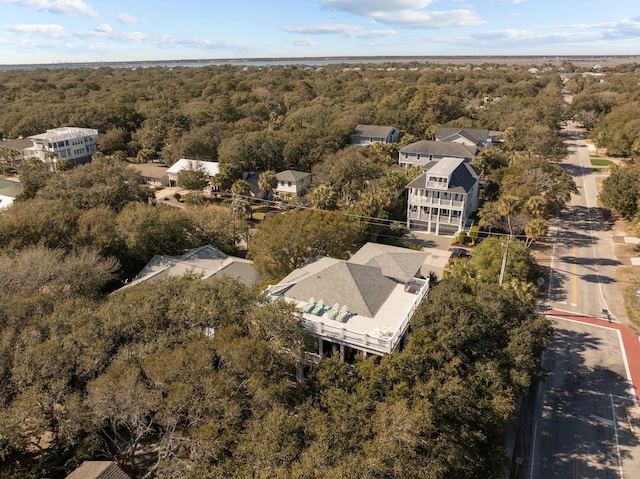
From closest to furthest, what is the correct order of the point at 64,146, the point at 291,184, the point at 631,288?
the point at 631,288
the point at 291,184
the point at 64,146

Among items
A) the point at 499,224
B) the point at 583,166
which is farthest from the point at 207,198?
the point at 583,166

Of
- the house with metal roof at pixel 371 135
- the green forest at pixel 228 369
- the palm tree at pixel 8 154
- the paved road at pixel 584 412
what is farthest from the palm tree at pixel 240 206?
the palm tree at pixel 8 154

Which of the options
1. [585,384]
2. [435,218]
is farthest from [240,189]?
[585,384]

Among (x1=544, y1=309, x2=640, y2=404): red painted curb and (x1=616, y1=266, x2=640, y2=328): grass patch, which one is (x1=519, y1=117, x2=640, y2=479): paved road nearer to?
(x1=544, y1=309, x2=640, y2=404): red painted curb

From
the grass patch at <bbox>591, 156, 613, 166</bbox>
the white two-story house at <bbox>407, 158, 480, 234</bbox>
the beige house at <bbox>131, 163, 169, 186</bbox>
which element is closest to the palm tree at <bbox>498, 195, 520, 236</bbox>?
the white two-story house at <bbox>407, 158, 480, 234</bbox>

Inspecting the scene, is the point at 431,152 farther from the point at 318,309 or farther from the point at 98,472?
the point at 98,472

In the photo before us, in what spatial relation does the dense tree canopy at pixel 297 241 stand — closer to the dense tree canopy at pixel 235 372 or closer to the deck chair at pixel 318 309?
the dense tree canopy at pixel 235 372
